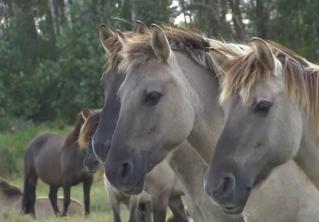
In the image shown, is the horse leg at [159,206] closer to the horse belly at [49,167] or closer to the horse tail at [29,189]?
the horse tail at [29,189]

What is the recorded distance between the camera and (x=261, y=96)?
555 cm

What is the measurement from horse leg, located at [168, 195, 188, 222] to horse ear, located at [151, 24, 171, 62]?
519cm

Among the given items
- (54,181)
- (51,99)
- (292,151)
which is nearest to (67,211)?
(54,181)

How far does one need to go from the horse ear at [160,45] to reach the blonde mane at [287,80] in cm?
88

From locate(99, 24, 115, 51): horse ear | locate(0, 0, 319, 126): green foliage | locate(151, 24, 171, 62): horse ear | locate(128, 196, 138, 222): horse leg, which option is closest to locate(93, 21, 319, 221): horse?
locate(151, 24, 171, 62): horse ear

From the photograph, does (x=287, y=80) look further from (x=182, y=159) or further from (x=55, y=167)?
(x=55, y=167)

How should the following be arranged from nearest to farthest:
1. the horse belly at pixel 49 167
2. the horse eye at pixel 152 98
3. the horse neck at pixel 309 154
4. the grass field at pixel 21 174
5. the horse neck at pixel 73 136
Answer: the horse neck at pixel 309 154 < the horse eye at pixel 152 98 < the grass field at pixel 21 174 < the horse neck at pixel 73 136 < the horse belly at pixel 49 167

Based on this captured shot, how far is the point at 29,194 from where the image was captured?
51.7 feet

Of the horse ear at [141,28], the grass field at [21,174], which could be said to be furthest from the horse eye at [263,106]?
the grass field at [21,174]

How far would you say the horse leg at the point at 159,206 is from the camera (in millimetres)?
10914

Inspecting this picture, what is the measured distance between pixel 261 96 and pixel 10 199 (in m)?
11.4

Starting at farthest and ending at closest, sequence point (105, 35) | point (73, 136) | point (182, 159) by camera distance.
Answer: point (73, 136)
point (105, 35)
point (182, 159)

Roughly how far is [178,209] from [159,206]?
3.08 feet

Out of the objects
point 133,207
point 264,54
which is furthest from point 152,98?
point 133,207
